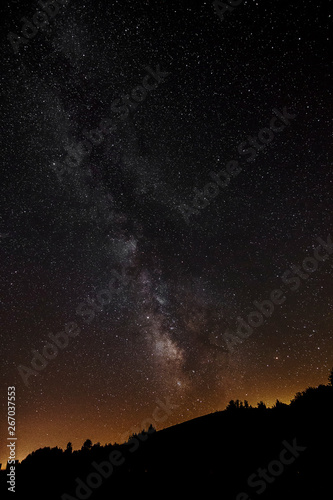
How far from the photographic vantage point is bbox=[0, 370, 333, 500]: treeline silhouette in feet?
30.8

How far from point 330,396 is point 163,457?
29.5ft

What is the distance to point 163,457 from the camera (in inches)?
502

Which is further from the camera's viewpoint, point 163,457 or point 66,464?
point 66,464

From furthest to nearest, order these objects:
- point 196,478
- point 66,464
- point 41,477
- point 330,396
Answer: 1. point 66,464
2. point 41,477
3. point 330,396
4. point 196,478

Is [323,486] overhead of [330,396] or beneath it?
beneath

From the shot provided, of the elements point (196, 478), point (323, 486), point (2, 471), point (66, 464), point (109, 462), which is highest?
point (2, 471)

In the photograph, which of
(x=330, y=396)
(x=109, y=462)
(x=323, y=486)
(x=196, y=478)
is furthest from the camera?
(x=109, y=462)

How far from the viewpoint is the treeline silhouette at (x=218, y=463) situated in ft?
30.8

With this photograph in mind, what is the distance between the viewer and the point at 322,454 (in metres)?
9.60

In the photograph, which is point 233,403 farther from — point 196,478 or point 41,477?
point 41,477

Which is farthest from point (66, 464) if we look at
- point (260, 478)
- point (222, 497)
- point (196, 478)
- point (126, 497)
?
point (260, 478)

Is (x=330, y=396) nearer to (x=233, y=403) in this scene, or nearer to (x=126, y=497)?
(x=233, y=403)

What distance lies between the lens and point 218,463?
36.2 feet

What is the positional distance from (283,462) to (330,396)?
5.31 metres
